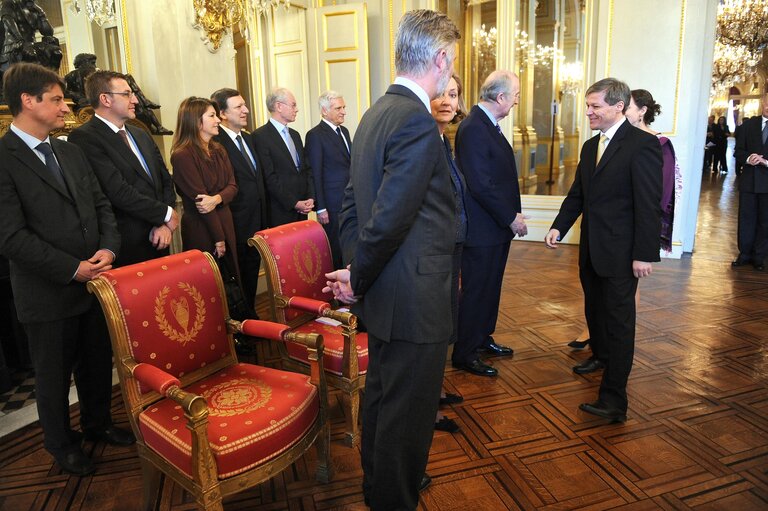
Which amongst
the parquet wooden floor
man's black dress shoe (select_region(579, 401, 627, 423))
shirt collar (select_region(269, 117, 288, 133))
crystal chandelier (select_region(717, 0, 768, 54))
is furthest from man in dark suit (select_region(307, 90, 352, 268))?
crystal chandelier (select_region(717, 0, 768, 54))

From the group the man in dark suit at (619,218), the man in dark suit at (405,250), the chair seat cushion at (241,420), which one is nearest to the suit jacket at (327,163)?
the man in dark suit at (619,218)

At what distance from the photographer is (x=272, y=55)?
267 inches

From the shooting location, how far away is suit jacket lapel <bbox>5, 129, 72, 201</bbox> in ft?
6.49

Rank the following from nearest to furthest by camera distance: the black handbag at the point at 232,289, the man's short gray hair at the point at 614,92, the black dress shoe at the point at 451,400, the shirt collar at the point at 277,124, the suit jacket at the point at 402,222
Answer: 1. the suit jacket at the point at 402,222
2. the man's short gray hair at the point at 614,92
3. the black dress shoe at the point at 451,400
4. the black handbag at the point at 232,289
5. the shirt collar at the point at 277,124

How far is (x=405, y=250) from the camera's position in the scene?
4.84ft

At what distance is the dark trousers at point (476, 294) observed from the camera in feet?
9.56

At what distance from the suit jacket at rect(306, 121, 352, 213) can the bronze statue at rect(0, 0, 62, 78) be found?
65.8 inches

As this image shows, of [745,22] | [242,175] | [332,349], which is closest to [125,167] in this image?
[242,175]

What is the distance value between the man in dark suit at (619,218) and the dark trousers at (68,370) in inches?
88.6

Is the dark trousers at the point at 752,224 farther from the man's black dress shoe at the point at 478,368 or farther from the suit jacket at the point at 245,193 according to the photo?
the suit jacket at the point at 245,193

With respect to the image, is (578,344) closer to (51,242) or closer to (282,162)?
(282,162)

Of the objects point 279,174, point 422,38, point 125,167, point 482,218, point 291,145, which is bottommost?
point 482,218

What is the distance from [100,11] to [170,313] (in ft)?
8.64

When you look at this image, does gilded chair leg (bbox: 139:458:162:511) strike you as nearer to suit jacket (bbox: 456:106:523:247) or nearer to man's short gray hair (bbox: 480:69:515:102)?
suit jacket (bbox: 456:106:523:247)
